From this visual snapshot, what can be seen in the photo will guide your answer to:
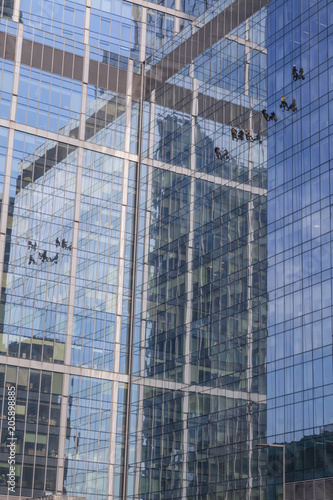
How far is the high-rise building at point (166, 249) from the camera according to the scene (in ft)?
234

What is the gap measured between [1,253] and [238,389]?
1247 inches

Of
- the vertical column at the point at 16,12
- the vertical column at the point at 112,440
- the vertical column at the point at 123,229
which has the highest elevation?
the vertical column at the point at 16,12

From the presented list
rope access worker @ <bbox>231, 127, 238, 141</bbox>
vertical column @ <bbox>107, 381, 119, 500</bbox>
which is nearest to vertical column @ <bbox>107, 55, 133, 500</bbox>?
vertical column @ <bbox>107, 381, 119, 500</bbox>

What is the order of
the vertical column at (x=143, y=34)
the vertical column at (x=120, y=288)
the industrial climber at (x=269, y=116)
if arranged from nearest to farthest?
the industrial climber at (x=269, y=116) < the vertical column at (x=120, y=288) < the vertical column at (x=143, y=34)

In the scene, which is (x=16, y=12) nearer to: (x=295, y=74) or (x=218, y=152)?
(x=218, y=152)

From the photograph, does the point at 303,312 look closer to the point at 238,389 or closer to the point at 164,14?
the point at 238,389

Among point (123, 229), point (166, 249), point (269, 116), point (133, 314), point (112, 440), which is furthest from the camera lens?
point (123, 229)

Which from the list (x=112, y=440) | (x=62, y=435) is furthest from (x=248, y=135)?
(x=62, y=435)

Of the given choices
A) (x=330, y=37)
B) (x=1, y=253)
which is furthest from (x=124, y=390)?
(x=330, y=37)

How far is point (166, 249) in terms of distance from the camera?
9369 centimetres

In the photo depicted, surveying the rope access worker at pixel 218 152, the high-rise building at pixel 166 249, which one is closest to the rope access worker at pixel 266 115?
the high-rise building at pixel 166 249

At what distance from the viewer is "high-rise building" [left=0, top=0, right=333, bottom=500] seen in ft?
234

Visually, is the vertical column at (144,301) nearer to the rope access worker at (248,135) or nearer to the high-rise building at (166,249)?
the high-rise building at (166,249)

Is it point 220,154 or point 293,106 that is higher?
point 220,154
